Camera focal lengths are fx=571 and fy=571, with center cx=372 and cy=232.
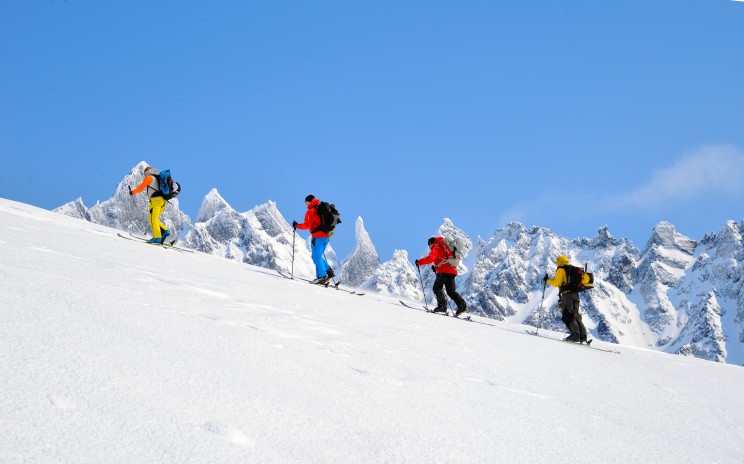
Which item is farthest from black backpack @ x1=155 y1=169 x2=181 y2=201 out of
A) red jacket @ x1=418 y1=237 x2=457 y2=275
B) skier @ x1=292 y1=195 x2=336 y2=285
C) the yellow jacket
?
the yellow jacket

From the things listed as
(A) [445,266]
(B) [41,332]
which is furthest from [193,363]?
(A) [445,266]

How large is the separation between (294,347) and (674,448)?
3157 millimetres

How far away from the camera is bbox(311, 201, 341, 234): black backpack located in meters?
14.7

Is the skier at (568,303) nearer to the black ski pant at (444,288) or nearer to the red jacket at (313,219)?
the black ski pant at (444,288)

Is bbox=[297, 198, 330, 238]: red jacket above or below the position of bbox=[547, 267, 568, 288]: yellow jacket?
above

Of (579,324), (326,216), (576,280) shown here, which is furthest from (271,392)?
(579,324)

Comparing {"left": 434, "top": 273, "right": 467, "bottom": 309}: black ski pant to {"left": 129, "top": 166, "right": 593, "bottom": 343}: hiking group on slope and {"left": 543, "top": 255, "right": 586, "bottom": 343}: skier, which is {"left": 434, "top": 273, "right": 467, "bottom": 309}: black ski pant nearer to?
{"left": 129, "top": 166, "right": 593, "bottom": 343}: hiking group on slope

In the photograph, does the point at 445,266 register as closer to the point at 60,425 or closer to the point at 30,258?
the point at 30,258

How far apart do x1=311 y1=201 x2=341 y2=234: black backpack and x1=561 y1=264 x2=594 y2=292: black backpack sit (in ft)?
19.8

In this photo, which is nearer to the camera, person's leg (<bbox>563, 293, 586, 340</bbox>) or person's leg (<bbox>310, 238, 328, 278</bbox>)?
person's leg (<bbox>563, 293, 586, 340</bbox>)

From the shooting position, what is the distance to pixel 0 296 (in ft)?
14.6

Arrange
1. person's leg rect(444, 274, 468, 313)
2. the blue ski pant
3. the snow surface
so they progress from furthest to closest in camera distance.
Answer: the blue ski pant < person's leg rect(444, 274, 468, 313) < the snow surface

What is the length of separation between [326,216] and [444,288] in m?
3.69

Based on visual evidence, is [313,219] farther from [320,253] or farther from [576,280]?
[576,280]
